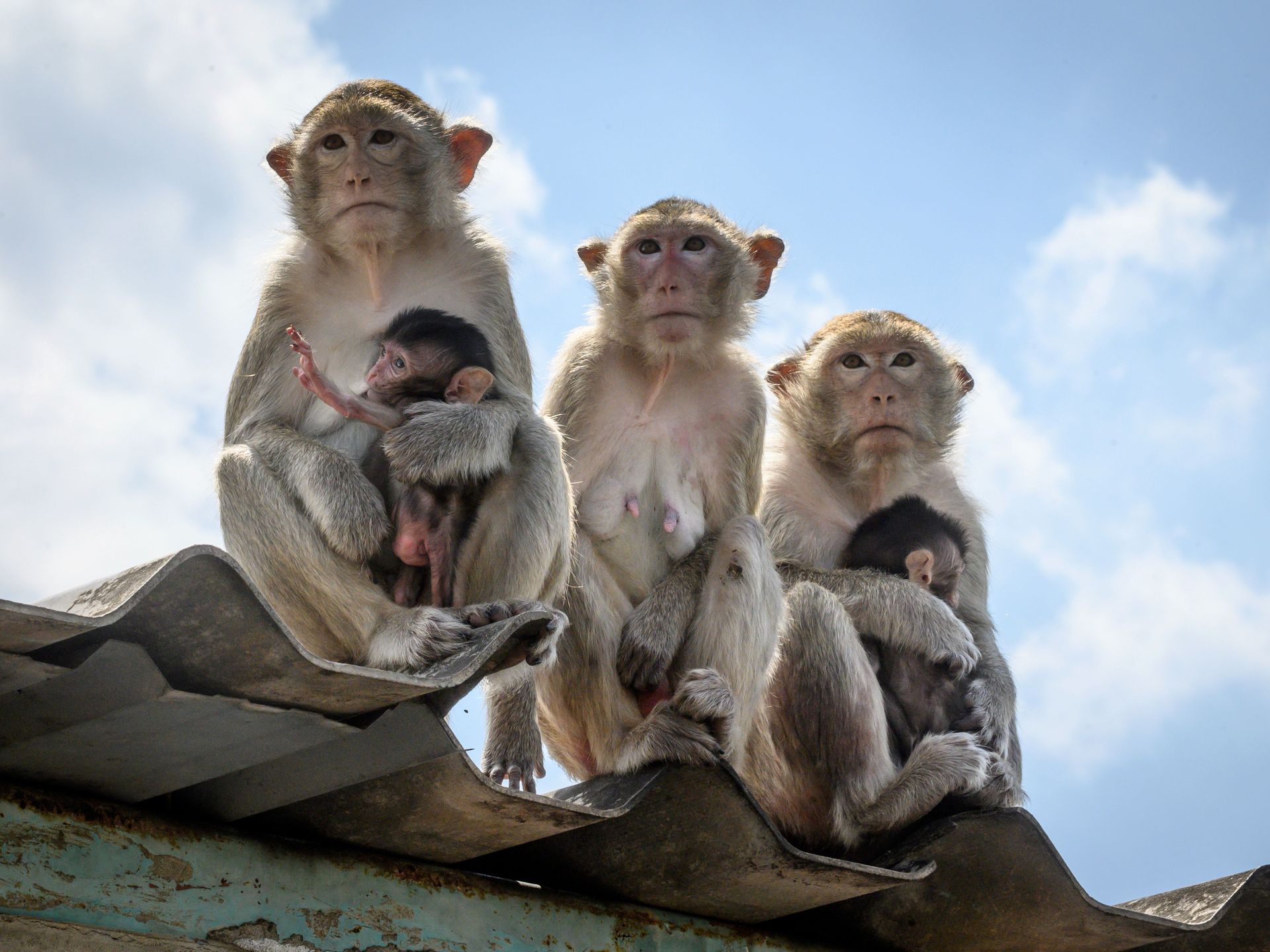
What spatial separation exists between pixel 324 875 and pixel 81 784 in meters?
0.50

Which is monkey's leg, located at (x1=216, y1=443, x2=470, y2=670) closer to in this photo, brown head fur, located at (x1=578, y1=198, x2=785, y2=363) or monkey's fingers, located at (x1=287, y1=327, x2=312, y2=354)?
monkey's fingers, located at (x1=287, y1=327, x2=312, y2=354)

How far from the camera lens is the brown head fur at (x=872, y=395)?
495 centimetres

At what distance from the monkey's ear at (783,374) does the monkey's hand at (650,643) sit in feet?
4.86

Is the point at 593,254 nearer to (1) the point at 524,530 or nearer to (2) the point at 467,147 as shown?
(2) the point at 467,147

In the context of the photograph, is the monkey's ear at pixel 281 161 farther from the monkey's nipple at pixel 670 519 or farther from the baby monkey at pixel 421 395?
the monkey's nipple at pixel 670 519

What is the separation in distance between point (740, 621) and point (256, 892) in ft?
5.18

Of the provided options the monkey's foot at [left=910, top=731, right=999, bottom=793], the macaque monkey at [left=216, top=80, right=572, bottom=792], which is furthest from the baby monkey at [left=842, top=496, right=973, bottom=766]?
the macaque monkey at [left=216, top=80, right=572, bottom=792]

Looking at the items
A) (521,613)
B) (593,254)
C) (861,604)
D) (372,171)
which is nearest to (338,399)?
(521,613)

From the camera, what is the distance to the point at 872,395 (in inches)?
195

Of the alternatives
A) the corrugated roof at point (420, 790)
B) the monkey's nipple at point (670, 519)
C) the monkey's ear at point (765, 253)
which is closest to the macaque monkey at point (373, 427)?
the corrugated roof at point (420, 790)

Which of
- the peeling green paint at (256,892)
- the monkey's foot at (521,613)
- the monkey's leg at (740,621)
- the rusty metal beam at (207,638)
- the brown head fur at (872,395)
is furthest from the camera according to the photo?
the brown head fur at (872,395)

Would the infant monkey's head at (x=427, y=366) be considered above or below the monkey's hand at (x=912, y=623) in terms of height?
above

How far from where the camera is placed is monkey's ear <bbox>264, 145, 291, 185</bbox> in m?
4.23

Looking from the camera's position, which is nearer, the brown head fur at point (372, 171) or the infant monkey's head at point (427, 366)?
the infant monkey's head at point (427, 366)
